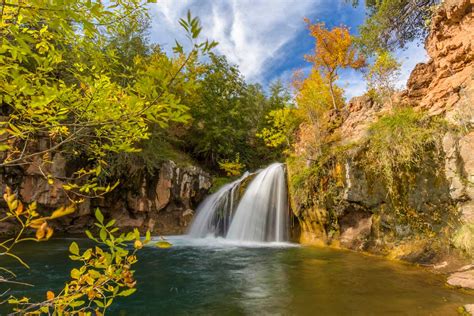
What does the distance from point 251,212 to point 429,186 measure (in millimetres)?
6547

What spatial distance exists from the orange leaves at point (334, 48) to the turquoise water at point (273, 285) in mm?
13913

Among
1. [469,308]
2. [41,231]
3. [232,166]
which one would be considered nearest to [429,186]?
[469,308]

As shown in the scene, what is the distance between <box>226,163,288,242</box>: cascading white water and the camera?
1078cm

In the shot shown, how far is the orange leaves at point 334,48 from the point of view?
17641 millimetres

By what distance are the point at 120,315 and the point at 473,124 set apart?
8.21 meters

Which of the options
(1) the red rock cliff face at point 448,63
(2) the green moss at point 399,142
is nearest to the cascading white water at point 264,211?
(2) the green moss at point 399,142

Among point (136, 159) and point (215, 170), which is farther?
point (215, 170)

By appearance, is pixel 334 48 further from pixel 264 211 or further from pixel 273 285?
pixel 273 285

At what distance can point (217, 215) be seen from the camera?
13.0m

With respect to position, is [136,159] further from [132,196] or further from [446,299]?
[446,299]

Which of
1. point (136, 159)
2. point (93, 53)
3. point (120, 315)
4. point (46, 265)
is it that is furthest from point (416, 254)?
point (136, 159)

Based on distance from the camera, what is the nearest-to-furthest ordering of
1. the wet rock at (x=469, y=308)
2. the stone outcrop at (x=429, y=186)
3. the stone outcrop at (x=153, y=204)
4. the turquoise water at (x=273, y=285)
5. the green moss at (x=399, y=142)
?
1. the wet rock at (x=469, y=308)
2. the turquoise water at (x=273, y=285)
3. the stone outcrop at (x=429, y=186)
4. the green moss at (x=399, y=142)
5. the stone outcrop at (x=153, y=204)

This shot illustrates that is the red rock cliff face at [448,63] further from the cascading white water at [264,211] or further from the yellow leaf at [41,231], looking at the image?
the yellow leaf at [41,231]

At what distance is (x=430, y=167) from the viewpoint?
272 inches
